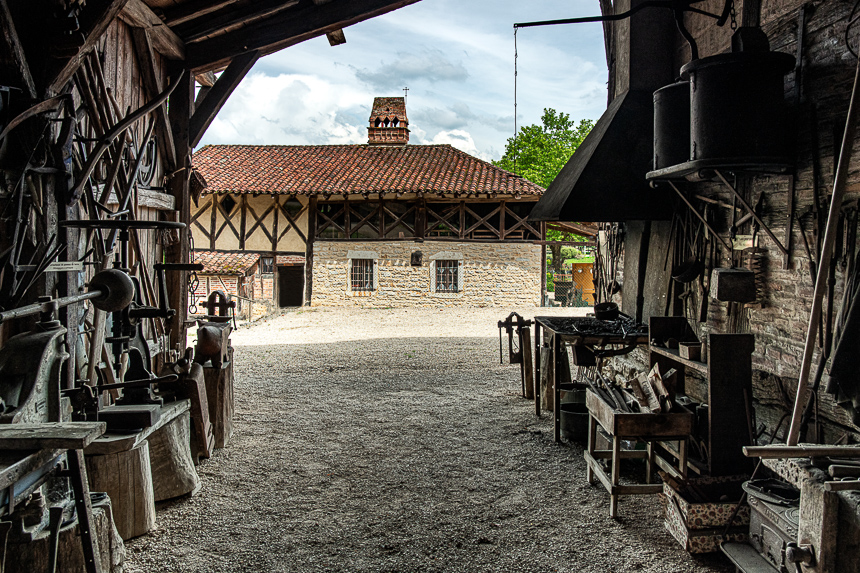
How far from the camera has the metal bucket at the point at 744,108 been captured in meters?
3.71

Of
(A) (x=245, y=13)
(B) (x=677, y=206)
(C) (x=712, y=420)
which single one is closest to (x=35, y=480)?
(C) (x=712, y=420)

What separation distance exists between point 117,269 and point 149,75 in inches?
110

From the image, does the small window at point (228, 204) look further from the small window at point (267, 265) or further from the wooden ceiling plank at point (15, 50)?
the wooden ceiling plank at point (15, 50)

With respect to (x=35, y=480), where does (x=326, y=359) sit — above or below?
below

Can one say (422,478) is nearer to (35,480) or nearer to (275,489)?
(275,489)

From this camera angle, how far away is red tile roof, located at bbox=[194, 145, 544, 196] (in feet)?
58.6

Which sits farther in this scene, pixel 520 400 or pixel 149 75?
pixel 520 400

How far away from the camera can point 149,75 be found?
5406 millimetres

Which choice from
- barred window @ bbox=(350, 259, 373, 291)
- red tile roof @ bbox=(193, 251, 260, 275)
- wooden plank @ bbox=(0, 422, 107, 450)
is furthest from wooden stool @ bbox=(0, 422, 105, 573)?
barred window @ bbox=(350, 259, 373, 291)

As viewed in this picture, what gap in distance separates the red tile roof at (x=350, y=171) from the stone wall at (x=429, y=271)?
5.75 feet

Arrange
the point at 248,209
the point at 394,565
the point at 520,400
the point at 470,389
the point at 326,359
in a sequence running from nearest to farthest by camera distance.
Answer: the point at 394,565, the point at 520,400, the point at 470,389, the point at 326,359, the point at 248,209

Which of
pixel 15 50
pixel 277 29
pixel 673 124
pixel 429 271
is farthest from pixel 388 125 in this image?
pixel 15 50

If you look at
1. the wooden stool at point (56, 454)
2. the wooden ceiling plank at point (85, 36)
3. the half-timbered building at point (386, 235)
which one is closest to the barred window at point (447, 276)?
the half-timbered building at point (386, 235)

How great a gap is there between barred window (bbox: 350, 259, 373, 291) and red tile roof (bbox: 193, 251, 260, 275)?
9.87ft
